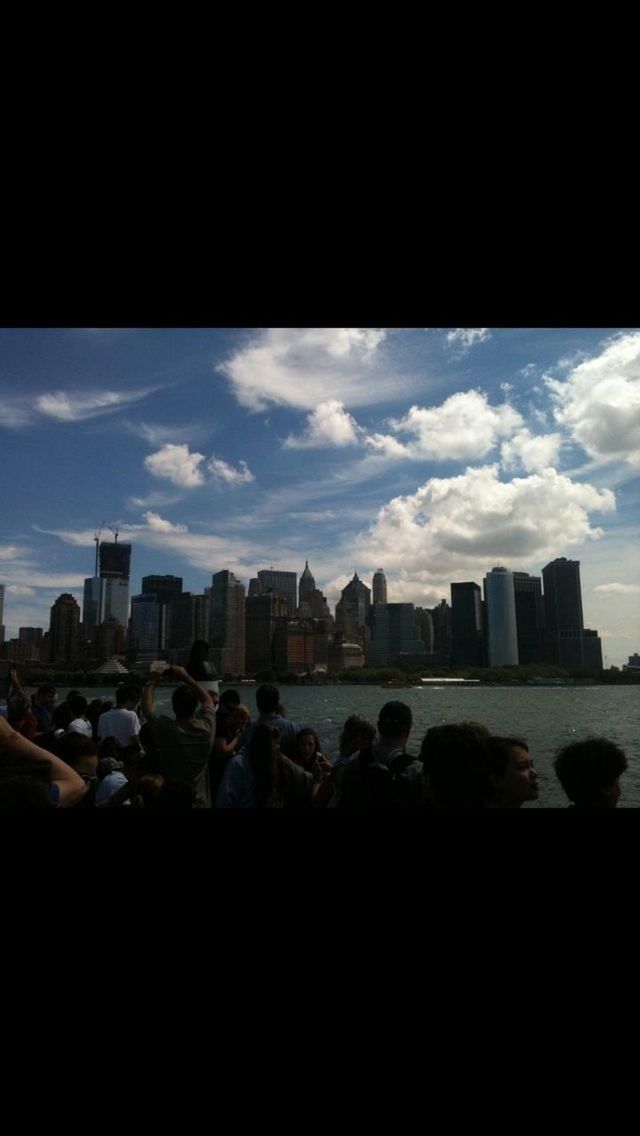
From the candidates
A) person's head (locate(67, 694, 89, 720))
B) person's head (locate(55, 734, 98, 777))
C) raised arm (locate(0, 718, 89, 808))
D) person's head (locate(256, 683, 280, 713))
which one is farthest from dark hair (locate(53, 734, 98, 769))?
person's head (locate(67, 694, 89, 720))

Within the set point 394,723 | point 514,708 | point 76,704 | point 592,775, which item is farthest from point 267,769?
point 514,708

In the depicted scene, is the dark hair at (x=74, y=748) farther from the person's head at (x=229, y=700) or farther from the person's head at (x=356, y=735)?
the person's head at (x=229, y=700)

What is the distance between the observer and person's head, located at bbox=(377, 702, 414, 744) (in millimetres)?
2459

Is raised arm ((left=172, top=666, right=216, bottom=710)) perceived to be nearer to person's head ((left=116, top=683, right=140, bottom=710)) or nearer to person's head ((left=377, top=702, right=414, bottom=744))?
person's head ((left=377, top=702, right=414, bottom=744))

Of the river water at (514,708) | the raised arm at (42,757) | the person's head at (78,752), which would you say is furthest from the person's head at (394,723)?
the river water at (514,708)

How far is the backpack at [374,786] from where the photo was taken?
6.06 feet

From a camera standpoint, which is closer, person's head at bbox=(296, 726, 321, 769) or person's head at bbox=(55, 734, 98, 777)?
person's head at bbox=(55, 734, 98, 777)

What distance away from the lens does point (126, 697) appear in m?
4.00

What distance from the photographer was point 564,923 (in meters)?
1.34

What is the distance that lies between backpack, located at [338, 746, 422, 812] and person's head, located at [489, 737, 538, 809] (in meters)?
0.24

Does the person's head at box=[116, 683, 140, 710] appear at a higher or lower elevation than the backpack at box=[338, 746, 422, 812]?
higher
